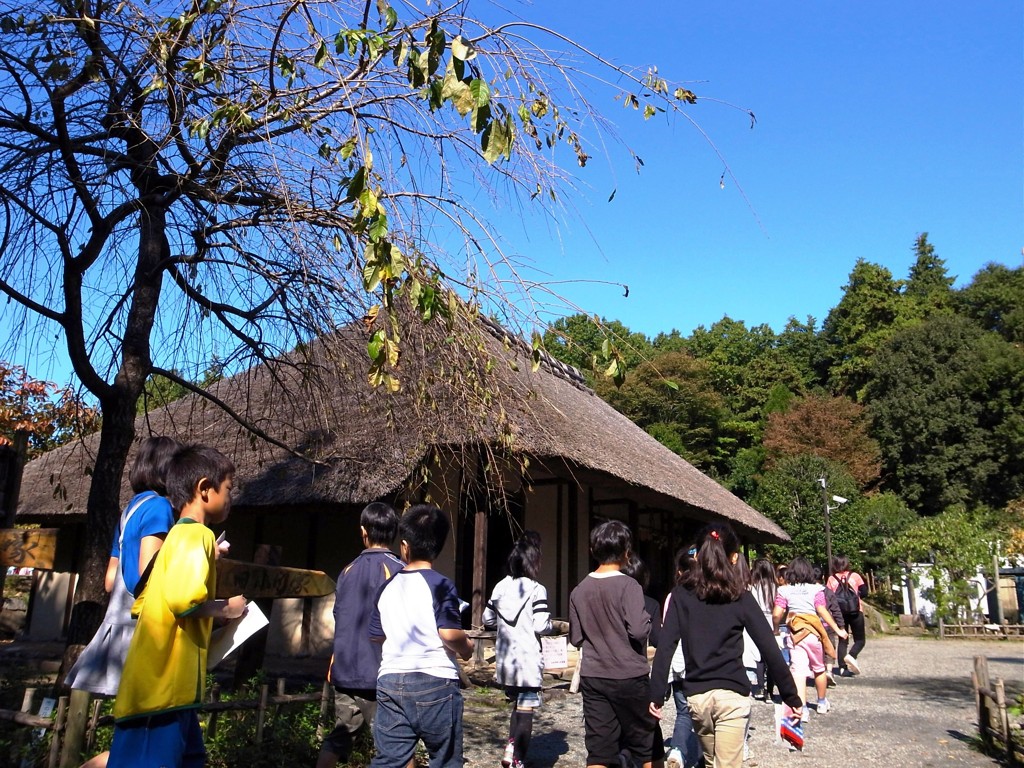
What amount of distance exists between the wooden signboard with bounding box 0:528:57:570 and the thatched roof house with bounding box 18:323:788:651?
2.38 m

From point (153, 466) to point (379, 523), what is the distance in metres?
1.34

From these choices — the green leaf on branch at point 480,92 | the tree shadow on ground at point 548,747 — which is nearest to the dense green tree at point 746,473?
the tree shadow on ground at point 548,747

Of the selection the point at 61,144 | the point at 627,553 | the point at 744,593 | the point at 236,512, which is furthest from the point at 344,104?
the point at 236,512

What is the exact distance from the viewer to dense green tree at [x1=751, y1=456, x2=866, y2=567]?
28281 millimetres

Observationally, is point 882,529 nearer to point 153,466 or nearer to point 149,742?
point 153,466

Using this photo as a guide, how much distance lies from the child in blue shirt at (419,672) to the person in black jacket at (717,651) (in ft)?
3.41

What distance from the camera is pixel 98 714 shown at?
3.98m

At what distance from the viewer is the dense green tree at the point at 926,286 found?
4459cm

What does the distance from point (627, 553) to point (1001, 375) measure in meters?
37.6

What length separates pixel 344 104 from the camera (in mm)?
4859

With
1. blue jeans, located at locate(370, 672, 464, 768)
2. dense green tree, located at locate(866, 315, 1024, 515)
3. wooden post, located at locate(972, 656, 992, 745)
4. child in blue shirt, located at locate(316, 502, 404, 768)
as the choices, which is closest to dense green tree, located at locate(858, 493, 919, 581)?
dense green tree, located at locate(866, 315, 1024, 515)

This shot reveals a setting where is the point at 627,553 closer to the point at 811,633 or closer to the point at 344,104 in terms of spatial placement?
the point at 344,104

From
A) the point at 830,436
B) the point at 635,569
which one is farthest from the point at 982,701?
the point at 830,436

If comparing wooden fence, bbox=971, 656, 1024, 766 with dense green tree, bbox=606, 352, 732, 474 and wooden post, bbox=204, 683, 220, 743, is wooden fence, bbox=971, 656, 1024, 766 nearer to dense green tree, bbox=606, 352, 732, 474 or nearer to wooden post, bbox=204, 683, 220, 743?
wooden post, bbox=204, 683, 220, 743
